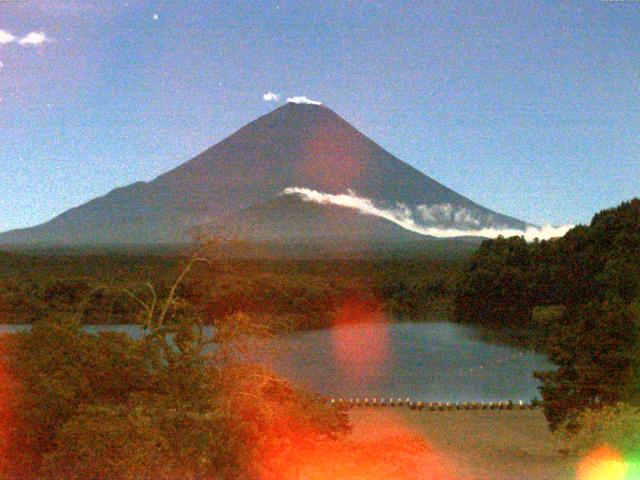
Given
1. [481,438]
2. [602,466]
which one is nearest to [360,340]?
[481,438]

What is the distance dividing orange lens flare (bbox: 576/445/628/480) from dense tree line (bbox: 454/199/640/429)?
4.88 feet

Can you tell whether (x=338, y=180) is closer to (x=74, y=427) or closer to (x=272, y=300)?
(x=272, y=300)

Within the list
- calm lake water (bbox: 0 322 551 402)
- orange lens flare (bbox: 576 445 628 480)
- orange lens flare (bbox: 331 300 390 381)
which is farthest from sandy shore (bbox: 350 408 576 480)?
orange lens flare (bbox: 331 300 390 381)

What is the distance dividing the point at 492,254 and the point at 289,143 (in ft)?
261

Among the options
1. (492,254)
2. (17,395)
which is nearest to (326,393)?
(17,395)

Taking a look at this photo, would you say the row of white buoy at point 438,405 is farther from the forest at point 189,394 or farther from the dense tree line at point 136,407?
the dense tree line at point 136,407

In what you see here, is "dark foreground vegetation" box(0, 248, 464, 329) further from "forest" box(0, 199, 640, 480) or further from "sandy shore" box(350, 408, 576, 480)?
"forest" box(0, 199, 640, 480)

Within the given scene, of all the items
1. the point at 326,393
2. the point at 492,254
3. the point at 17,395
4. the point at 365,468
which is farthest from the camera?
the point at 492,254

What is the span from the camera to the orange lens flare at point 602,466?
8.25 meters

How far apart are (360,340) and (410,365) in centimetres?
532

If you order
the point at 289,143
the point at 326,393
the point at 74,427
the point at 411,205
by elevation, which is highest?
the point at 289,143

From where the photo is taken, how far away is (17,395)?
283 inches

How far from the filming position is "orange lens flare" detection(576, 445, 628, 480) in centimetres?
825

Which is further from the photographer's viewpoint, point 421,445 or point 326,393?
point 326,393
